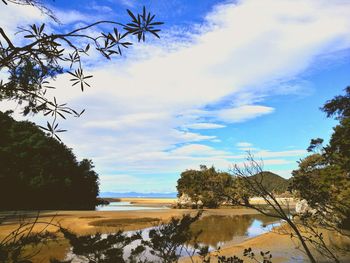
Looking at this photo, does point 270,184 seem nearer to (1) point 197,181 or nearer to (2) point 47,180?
(2) point 47,180

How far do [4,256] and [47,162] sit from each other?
45.3 m

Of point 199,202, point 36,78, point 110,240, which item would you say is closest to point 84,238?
point 110,240

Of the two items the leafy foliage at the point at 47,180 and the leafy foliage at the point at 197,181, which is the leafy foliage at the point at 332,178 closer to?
the leafy foliage at the point at 47,180

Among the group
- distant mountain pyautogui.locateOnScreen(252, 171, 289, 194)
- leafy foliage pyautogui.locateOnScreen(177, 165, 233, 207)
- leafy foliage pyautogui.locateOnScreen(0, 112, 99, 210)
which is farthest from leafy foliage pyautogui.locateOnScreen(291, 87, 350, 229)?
leafy foliage pyautogui.locateOnScreen(177, 165, 233, 207)

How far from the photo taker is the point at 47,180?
4266 cm

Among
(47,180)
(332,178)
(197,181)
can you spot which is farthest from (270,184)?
(197,181)

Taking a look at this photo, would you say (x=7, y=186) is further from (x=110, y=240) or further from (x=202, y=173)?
(x=110, y=240)

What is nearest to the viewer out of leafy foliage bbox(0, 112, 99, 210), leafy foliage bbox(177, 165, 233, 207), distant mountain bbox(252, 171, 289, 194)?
distant mountain bbox(252, 171, 289, 194)

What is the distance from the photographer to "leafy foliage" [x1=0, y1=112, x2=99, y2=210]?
39.4m

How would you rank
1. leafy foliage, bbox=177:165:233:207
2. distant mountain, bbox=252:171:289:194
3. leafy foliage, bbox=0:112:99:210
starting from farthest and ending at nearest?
leafy foliage, bbox=177:165:233:207
leafy foliage, bbox=0:112:99:210
distant mountain, bbox=252:171:289:194

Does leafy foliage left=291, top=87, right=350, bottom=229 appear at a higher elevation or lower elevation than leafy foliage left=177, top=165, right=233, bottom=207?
A: lower

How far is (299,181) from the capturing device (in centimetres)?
595

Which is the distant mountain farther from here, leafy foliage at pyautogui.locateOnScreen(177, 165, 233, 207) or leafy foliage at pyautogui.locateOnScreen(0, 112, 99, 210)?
leafy foliage at pyautogui.locateOnScreen(177, 165, 233, 207)

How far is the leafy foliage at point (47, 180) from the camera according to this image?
39438 mm
